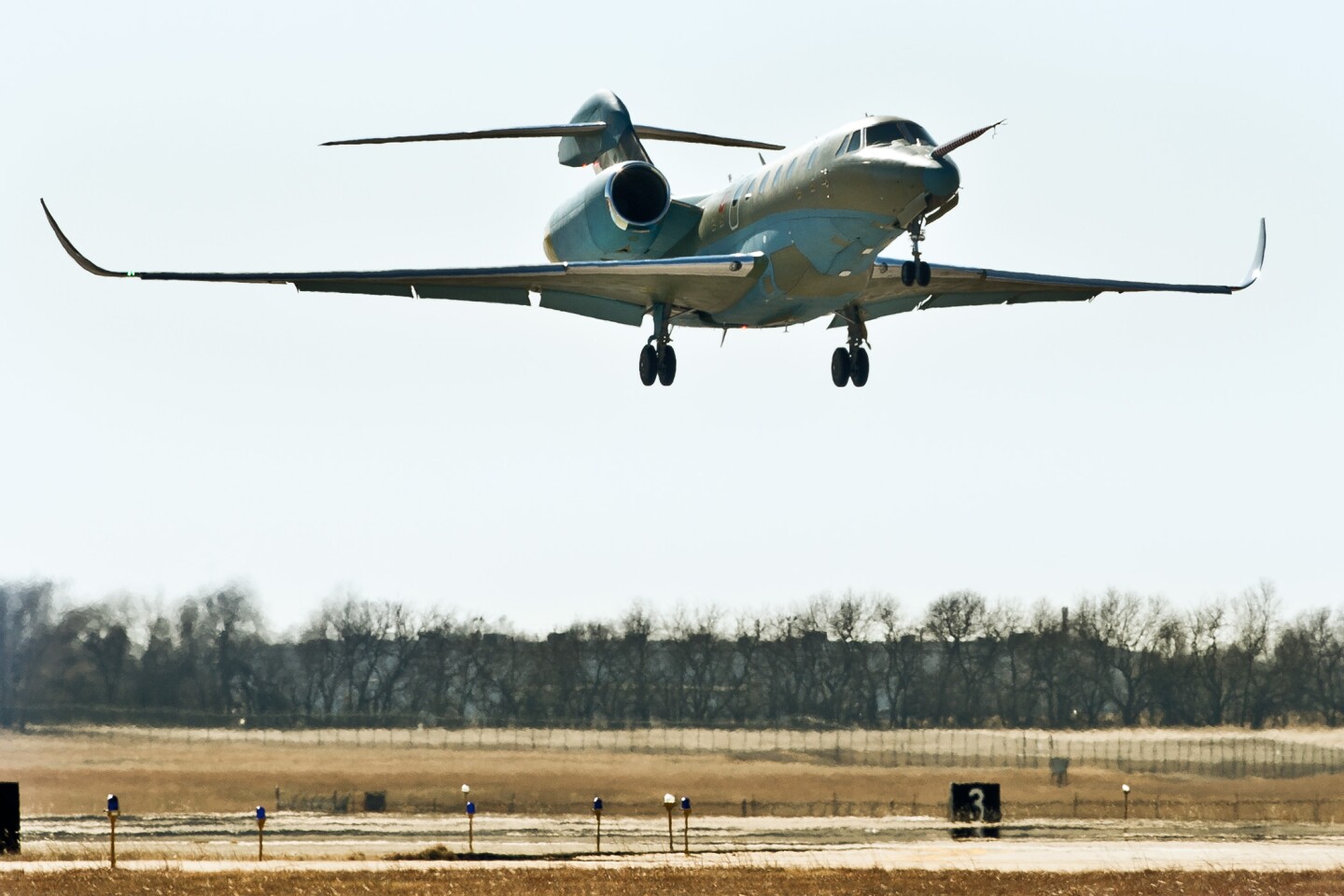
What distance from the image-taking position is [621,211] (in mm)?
36219

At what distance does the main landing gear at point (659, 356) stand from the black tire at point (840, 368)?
137 inches

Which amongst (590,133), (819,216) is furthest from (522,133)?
(819,216)

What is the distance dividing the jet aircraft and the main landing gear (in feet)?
0.12

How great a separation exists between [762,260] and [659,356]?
371 centimetres

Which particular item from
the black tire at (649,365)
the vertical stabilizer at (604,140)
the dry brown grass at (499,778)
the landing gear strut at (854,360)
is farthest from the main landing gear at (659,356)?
the dry brown grass at (499,778)

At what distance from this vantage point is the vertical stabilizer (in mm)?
43281

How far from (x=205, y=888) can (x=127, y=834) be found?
13.0m

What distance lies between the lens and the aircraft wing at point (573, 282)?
33.7 meters

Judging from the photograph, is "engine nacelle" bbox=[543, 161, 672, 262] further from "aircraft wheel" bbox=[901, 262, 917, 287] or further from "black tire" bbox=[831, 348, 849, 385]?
"aircraft wheel" bbox=[901, 262, 917, 287]

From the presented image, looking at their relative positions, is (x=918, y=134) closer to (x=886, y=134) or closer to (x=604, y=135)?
(x=886, y=134)

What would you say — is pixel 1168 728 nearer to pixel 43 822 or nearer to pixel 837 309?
pixel 837 309

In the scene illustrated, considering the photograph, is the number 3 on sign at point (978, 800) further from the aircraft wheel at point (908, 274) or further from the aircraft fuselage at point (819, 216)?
the aircraft wheel at point (908, 274)

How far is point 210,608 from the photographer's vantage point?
4850 centimetres

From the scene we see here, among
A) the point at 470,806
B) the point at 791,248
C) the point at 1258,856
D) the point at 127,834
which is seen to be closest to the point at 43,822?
the point at 127,834
